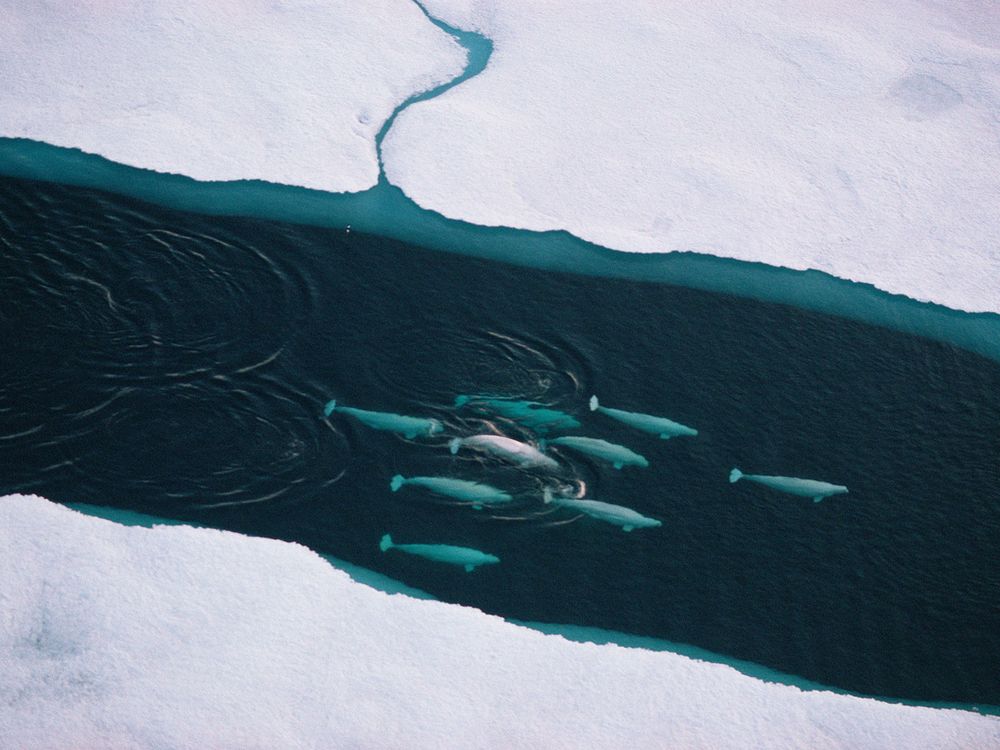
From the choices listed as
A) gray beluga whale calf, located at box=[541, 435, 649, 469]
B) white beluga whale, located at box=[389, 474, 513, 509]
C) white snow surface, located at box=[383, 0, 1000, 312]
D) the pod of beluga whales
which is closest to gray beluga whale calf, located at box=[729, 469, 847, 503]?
the pod of beluga whales

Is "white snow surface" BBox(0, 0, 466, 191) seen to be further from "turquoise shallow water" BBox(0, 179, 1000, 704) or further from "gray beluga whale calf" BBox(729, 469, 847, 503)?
"gray beluga whale calf" BBox(729, 469, 847, 503)

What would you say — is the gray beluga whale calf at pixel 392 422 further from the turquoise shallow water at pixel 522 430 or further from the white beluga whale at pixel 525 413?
the white beluga whale at pixel 525 413

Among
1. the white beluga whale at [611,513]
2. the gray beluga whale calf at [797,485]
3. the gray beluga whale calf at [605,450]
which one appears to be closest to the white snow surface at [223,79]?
the gray beluga whale calf at [605,450]

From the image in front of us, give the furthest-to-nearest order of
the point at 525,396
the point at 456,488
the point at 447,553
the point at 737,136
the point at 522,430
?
the point at 737,136 → the point at 525,396 → the point at 522,430 → the point at 456,488 → the point at 447,553

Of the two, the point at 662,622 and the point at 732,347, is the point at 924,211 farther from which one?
the point at 662,622

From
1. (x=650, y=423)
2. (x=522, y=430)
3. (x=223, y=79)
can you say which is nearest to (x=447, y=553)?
(x=522, y=430)

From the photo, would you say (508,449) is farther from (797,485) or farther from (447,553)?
(797,485)
